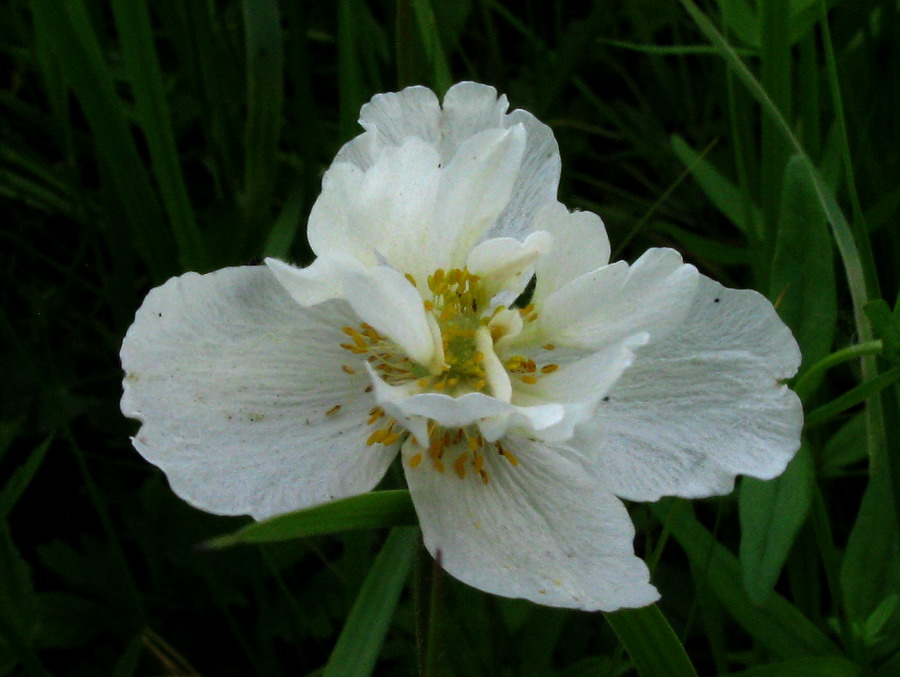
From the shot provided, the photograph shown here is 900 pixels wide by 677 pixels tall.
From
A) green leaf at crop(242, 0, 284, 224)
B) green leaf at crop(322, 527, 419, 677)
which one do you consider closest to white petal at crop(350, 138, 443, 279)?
green leaf at crop(322, 527, 419, 677)

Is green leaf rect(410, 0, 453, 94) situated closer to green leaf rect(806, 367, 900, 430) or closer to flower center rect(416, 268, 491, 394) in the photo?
flower center rect(416, 268, 491, 394)

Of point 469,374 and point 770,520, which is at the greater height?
point 469,374

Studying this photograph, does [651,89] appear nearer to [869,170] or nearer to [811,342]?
[869,170]

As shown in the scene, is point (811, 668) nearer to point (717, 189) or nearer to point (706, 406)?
point (706, 406)

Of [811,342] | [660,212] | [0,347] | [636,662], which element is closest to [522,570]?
[636,662]

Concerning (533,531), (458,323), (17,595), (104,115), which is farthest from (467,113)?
(17,595)

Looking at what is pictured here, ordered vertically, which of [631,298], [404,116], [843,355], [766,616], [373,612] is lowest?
[766,616]
